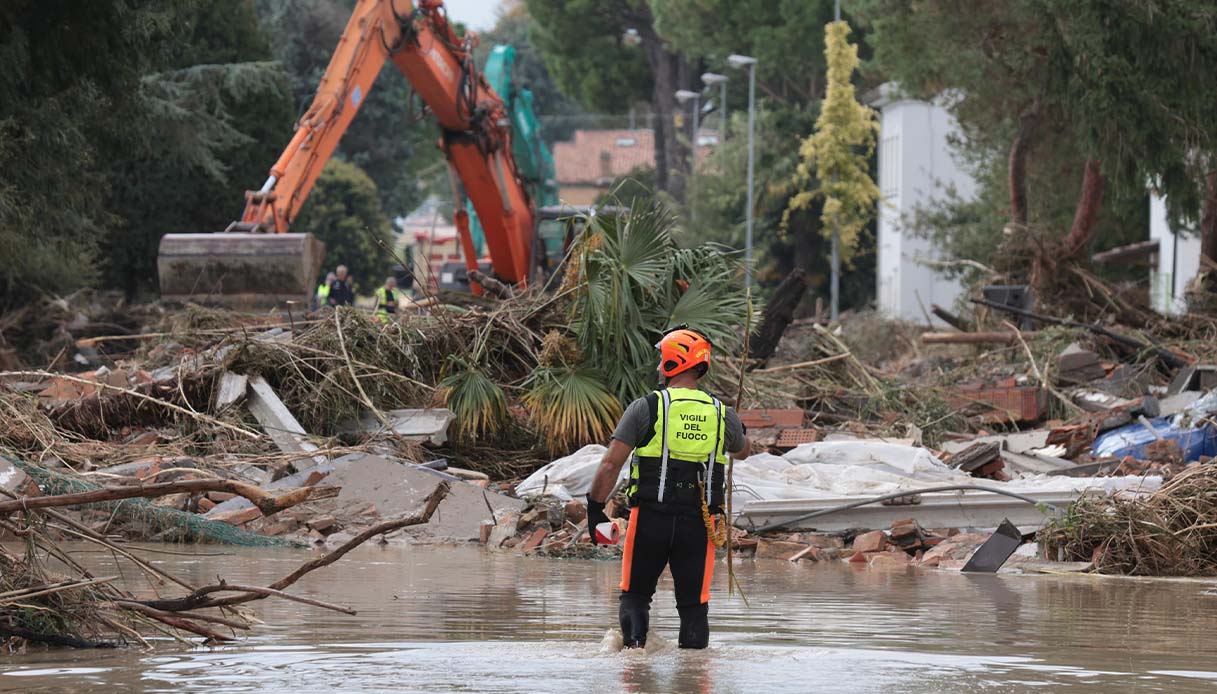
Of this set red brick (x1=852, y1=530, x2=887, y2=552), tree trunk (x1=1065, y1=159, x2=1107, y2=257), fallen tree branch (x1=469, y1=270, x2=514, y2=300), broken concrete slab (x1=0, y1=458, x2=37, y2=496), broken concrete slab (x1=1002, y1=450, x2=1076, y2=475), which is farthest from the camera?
tree trunk (x1=1065, y1=159, x2=1107, y2=257)

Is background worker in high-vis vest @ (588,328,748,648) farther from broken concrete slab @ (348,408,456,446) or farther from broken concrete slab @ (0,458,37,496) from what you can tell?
broken concrete slab @ (348,408,456,446)

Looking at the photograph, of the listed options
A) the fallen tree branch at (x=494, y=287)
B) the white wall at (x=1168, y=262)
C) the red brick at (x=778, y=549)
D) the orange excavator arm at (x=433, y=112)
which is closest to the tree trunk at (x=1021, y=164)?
the white wall at (x=1168, y=262)

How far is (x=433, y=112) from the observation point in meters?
25.6

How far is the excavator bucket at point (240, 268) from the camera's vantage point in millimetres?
20516

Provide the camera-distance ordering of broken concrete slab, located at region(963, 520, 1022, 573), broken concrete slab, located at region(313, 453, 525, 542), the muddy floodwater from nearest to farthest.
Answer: the muddy floodwater, broken concrete slab, located at region(963, 520, 1022, 573), broken concrete slab, located at region(313, 453, 525, 542)

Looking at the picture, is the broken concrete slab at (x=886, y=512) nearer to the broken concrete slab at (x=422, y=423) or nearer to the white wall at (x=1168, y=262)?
the broken concrete slab at (x=422, y=423)

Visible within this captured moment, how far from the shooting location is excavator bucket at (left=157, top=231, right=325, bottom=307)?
67.3ft

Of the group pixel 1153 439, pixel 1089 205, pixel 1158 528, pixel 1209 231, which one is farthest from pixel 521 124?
pixel 1158 528

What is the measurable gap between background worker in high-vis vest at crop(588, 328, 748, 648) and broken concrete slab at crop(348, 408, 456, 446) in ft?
29.0

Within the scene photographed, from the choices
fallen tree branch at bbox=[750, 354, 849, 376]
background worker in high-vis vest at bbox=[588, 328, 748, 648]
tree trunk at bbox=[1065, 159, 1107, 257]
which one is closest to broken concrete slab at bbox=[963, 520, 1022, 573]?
background worker in high-vis vest at bbox=[588, 328, 748, 648]

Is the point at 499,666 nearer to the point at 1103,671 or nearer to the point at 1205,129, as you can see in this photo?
the point at 1103,671

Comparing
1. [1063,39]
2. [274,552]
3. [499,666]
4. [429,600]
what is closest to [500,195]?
[1063,39]

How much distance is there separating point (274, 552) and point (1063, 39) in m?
15.6

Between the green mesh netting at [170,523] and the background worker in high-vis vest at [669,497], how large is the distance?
643 centimetres
